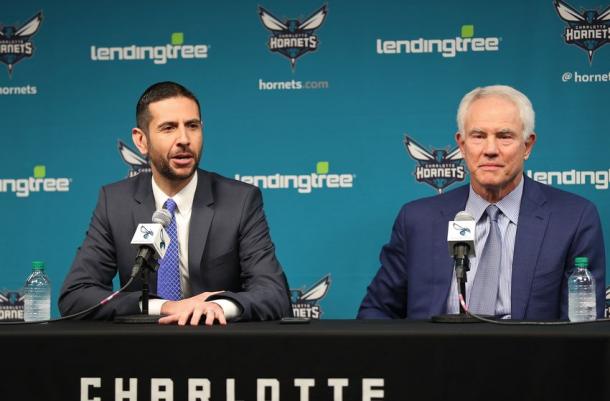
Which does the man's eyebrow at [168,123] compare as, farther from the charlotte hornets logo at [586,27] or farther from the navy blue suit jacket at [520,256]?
the charlotte hornets logo at [586,27]

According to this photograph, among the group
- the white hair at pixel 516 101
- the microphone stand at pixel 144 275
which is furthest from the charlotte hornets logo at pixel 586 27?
the microphone stand at pixel 144 275

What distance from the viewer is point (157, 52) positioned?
16.0 ft

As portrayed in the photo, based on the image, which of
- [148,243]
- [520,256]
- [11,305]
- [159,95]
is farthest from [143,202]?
[11,305]

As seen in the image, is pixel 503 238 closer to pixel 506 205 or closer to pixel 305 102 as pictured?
pixel 506 205

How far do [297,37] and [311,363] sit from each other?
2724 millimetres

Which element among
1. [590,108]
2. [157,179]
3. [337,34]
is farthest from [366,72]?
[157,179]

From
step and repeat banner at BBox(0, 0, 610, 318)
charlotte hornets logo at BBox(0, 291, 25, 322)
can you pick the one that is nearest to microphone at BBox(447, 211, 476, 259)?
step and repeat banner at BBox(0, 0, 610, 318)

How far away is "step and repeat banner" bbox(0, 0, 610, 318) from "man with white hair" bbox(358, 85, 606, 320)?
0.91 metres

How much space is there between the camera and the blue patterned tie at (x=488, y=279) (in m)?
3.47

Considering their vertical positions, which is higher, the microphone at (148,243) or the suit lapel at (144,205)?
the suit lapel at (144,205)

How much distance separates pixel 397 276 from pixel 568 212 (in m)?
0.74

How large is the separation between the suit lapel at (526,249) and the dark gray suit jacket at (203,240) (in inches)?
35.5

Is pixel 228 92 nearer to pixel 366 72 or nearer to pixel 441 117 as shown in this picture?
pixel 366 72

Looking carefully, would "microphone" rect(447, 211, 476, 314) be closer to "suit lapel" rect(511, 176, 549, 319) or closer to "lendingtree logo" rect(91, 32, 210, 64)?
"suit lapel" rect(511, 176, 549, 319)
